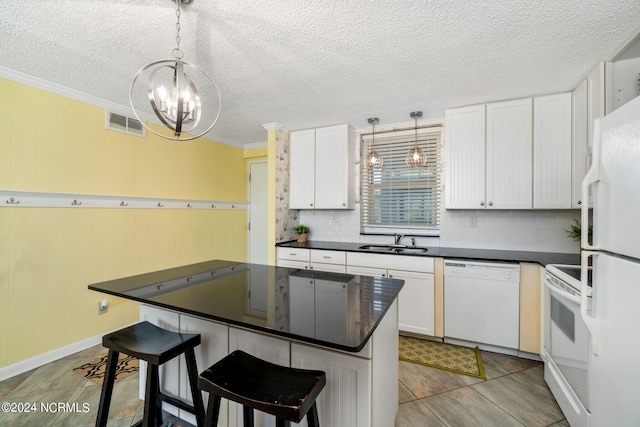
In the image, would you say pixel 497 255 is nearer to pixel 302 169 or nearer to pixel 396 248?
pixel 396 248

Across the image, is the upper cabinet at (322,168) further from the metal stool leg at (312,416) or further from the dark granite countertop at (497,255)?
the metal stool leg at (312,416)

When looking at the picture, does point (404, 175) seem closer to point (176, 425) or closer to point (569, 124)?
point (569, 124)

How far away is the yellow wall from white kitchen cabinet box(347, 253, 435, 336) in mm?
2619

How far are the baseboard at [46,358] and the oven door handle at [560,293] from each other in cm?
393

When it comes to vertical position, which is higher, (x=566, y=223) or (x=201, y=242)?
(x=566, y=223)

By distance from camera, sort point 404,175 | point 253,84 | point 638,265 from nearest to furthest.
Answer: point 638,265 < point 253,84 < point 404,175

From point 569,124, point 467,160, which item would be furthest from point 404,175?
point 569,124

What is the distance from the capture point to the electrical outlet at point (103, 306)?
9.01 ft

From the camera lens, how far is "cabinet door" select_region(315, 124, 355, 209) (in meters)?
3.48

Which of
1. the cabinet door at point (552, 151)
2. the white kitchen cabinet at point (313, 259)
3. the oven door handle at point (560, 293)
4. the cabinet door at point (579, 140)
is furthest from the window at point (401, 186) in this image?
A: the oven door handle at point (560, 293)

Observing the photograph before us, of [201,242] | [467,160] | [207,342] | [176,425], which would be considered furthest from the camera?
[201,242]

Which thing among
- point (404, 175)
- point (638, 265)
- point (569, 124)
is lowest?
point (638, 265)

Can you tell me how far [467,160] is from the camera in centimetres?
288

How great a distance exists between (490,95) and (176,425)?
12.0 feet
